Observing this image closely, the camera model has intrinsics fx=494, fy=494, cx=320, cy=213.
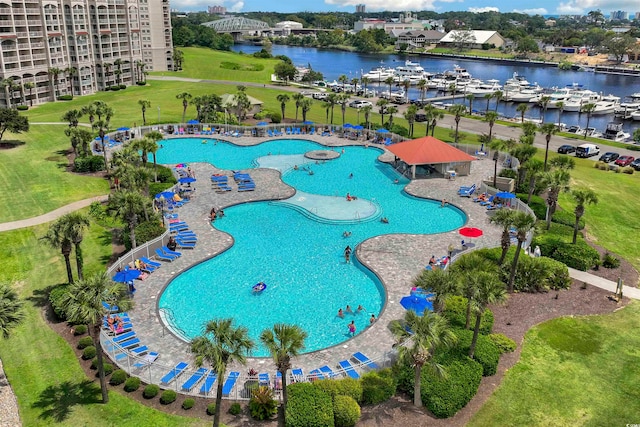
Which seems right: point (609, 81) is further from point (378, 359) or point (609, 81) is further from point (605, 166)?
point (378, 359)

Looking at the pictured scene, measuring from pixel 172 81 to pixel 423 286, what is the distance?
117432 mm

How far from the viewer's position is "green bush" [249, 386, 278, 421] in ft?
81.7

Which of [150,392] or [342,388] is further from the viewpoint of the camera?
[150,392]

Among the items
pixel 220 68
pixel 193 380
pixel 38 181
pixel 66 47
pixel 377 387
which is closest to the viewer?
pixel 377 387

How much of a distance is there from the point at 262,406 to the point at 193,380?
4678 millimetres

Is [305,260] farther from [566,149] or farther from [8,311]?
[566,149]

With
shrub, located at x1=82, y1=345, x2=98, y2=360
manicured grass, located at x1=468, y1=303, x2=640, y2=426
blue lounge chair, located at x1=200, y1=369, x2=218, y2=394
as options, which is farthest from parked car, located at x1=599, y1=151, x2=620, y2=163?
shrub, located at x1=82, y1=345, x2=98, y2=360

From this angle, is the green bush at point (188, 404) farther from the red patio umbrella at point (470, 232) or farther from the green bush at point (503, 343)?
the red patio umbrella at point (470, 232)

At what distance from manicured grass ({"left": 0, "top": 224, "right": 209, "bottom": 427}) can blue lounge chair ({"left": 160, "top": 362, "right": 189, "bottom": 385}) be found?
1.83 metres

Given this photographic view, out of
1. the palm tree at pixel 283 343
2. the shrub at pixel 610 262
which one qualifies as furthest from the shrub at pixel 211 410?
the shrub at pixel 610 262

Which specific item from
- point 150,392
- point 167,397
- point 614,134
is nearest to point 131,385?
point 150,392

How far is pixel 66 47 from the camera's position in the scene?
350 ft

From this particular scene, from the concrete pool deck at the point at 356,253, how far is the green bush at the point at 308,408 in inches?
137

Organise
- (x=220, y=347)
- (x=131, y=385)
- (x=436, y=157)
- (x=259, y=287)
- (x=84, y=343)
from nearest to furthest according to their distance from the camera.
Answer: (x=220, y=347)
(x=131, y=385)
(x=84, y=343)
(x=259, y=287)
(x=436, y=157)
